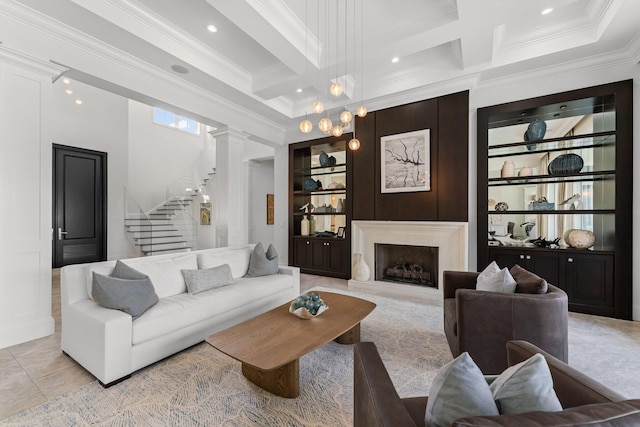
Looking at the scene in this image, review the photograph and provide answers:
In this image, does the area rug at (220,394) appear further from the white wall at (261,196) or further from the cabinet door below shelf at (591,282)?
the white wall at (261,196)

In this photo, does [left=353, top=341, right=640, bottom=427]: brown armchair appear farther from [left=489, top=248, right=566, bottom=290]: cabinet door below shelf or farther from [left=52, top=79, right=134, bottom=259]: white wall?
[left=52, top=79, right=134, bottom=259]: white wall

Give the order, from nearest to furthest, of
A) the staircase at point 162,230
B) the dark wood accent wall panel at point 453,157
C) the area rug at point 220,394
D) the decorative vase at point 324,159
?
the area rug at point 220,394, the dark wood accent wall panel at point 453,157, the decorative vase at point 324,159, the staircase at point 162,230

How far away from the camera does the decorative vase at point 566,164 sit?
12.0 feet

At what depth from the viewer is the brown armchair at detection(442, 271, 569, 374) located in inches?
80.0

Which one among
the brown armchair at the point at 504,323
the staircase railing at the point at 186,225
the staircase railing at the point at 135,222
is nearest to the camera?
the brown armchair at the point at 504,323

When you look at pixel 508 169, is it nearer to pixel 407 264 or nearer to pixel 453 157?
pixel 453 157

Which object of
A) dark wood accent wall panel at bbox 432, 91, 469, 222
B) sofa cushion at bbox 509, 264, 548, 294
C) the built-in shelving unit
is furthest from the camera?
the built-in shelving unit

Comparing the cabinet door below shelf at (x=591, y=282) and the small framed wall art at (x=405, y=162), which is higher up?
the small framed wall art at (x=405, y=162)

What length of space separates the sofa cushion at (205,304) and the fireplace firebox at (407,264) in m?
1.90

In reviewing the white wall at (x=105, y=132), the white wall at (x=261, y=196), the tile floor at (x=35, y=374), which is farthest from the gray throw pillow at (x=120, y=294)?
the white wall at (x=261, y=196)

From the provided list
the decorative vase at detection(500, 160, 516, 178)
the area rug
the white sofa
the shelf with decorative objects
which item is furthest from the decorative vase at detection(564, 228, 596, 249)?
the white sofa

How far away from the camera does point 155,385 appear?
6.77ft

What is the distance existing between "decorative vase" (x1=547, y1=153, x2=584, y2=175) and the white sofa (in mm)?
4074

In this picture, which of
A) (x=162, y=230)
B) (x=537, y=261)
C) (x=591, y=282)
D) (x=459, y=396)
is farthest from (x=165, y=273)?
(x=591, y=282)
